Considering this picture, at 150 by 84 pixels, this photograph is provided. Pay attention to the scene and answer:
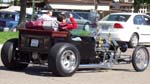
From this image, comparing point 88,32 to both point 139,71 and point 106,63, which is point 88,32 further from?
point 139,71

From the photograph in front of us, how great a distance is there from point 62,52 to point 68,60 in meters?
0.36

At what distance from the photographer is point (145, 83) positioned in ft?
35.4

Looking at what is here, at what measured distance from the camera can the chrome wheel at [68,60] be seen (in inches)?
436

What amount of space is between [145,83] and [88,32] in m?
2.05

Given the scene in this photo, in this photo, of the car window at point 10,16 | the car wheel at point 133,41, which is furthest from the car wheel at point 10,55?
the car window at point 10,16

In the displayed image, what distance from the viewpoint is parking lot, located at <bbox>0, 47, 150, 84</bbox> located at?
1044 cm

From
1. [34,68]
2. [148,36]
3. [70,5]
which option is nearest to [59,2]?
[70,5]

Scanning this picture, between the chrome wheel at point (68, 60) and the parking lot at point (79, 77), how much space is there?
235 millimetres

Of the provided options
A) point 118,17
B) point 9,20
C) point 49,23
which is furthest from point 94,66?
point 9,20

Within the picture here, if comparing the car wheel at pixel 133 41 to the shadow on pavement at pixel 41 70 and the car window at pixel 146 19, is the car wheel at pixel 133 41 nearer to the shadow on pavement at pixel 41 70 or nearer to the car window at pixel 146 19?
the car window at pixel 146 19

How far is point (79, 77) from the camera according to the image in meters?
11.2

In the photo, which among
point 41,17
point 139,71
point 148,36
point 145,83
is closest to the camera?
point 145,83

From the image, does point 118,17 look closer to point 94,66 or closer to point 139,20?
point 139,20

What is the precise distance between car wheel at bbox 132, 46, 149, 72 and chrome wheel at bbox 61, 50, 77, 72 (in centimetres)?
200
